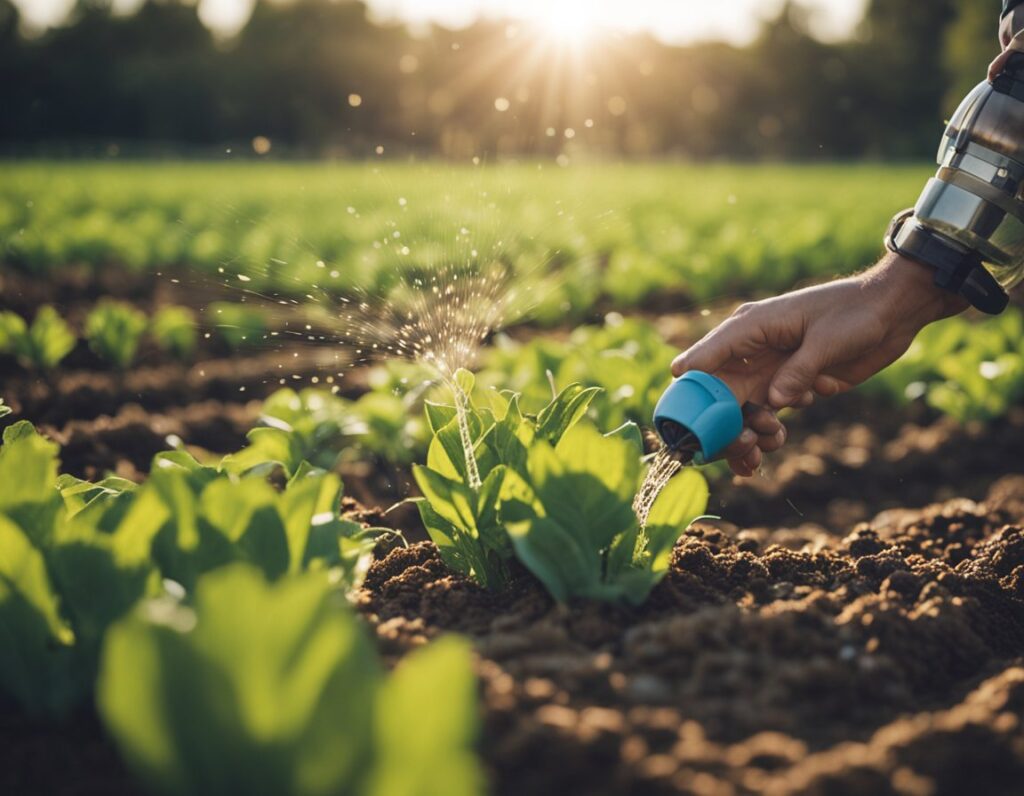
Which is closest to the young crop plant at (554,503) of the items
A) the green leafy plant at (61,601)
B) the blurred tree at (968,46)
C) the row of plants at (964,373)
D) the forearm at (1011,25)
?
the green leafy plant at (61,601)

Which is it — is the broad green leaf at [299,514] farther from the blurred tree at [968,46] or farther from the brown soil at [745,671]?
the blurred tree at [968,46]

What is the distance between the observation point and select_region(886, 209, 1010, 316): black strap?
229 centimetres

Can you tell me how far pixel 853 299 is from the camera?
7.52 feet

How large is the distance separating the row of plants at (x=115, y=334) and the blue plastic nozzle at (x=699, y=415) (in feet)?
10.9

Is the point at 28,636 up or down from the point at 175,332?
up

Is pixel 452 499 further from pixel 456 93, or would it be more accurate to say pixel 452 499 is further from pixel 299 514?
pixel 456 93

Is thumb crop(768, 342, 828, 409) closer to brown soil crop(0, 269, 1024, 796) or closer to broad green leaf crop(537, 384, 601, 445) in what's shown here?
brown soil crop(0, 269, 1024, 796)

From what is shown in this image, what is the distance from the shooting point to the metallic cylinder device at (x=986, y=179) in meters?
2.24

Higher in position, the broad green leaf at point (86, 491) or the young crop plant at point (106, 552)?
the young crop plant at point (106, 552)

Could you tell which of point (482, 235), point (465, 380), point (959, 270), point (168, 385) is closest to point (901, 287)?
point (959, 270)

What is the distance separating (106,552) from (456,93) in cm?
4714

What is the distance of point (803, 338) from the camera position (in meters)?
2.28

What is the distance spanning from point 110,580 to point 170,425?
2787 mm

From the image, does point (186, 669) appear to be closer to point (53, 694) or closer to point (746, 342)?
point (53, 694)
